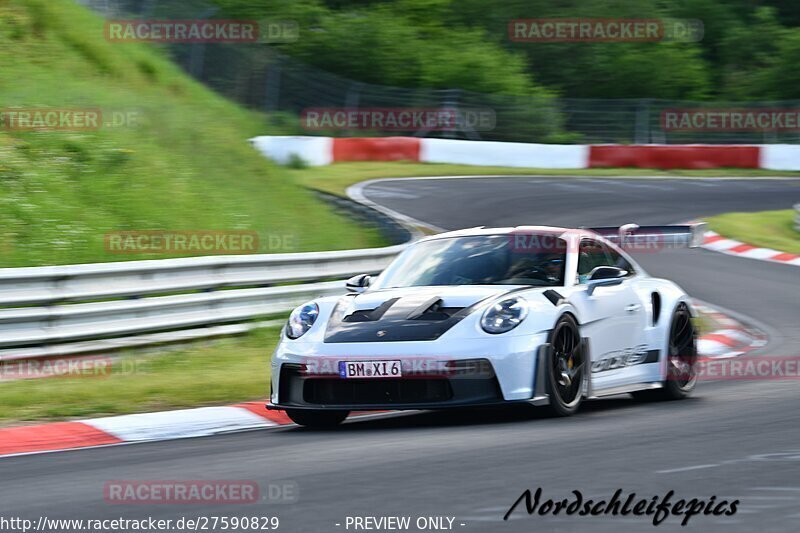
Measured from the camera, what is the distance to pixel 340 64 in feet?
116

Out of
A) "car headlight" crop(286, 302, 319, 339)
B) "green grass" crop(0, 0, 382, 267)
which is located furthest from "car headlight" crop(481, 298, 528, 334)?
"green grass" crop(0, 0, 382, 267)

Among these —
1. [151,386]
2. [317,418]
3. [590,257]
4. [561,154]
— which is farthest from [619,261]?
[561,154]

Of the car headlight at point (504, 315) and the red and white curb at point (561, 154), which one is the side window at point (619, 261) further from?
the red and white curb at point (561, 154)

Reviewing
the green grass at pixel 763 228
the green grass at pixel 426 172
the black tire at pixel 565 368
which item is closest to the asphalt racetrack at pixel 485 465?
the black tire at pixel 565 368

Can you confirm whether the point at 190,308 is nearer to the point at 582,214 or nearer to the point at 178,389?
the point at 178,389

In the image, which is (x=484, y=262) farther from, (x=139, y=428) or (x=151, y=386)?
(x=151, y=386)

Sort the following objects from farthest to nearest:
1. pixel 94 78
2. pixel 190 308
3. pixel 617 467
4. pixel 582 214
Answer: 1. pixel 582 214
2. pixel 94 78
3. pixel 190 308
4. pixel 617 467

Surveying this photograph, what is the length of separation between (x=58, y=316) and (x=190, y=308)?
4.62ft

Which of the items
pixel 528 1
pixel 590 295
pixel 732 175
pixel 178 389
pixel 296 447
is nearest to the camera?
pixel 296 447

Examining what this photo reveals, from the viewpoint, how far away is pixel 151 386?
8.66 m

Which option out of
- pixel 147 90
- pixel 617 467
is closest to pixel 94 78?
pixel 147 90

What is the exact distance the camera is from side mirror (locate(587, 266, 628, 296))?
25.2ft

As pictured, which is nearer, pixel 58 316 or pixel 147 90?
pixel 58 316

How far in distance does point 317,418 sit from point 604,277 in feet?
6.34
